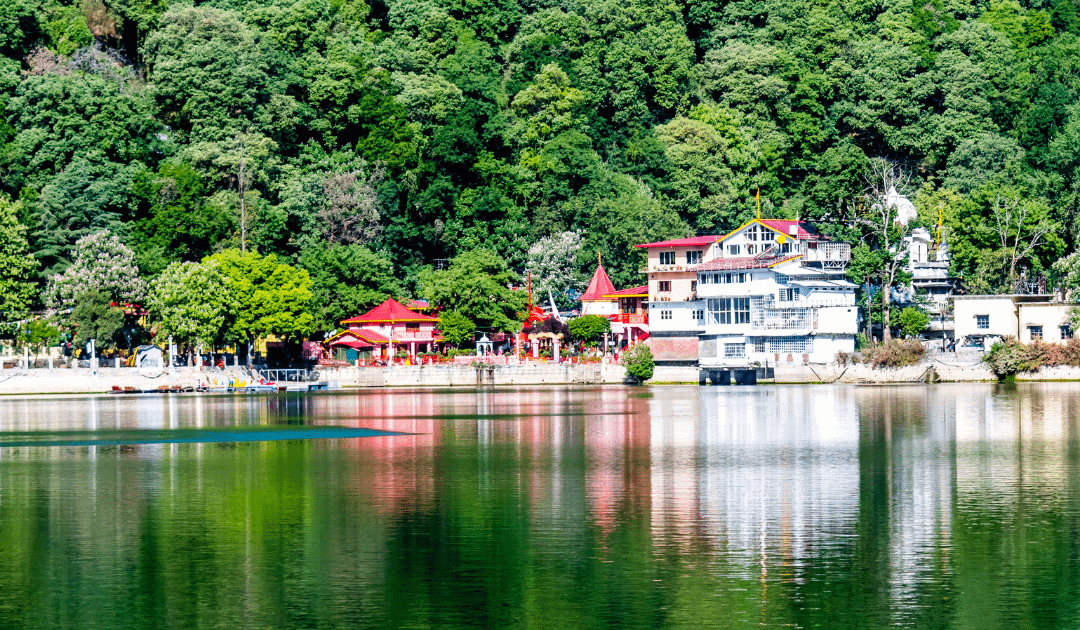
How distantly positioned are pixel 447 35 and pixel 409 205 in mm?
27861

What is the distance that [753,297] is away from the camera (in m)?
95.9

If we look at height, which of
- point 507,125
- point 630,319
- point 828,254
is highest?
point 507,125

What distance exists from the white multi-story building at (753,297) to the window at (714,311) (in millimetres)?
65

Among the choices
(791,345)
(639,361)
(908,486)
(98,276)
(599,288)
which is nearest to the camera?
(908,486)

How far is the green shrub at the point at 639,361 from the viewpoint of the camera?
94.2 meters

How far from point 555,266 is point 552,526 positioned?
257ft

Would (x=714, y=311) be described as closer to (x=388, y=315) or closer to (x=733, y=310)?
(x=733, y=310)

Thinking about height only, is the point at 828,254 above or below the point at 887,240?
below

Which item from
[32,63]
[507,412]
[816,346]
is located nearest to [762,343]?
[816,346]

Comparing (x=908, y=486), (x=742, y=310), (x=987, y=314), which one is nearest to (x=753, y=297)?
(x=742, y=310)

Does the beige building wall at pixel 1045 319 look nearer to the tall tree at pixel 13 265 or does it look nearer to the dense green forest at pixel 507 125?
the dense green forest at pixel 507 125

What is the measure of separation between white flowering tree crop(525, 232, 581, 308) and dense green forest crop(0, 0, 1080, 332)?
0.49 m

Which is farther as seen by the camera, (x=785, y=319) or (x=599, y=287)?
(x=599, y=287)

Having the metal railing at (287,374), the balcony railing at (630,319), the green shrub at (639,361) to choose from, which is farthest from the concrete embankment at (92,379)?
the balcony railing at (630,319)
